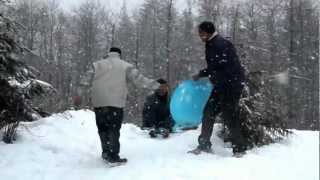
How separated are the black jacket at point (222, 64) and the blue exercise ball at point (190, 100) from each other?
424 mm

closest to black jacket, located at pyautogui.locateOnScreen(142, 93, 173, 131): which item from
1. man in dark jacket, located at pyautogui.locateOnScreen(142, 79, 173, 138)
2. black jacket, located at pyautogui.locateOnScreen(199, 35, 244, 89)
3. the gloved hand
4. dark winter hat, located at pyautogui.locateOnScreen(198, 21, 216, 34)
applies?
man in dark jacket, located at pyautogui.locateOnScreen(142, 79, 173, 138)

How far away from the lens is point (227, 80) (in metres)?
7.06

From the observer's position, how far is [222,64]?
7.02 metres

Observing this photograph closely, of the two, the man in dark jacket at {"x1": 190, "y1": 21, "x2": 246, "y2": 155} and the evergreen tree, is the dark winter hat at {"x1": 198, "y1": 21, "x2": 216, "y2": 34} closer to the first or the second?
the man in dark jacket at {"x1": 190, "y1": 21, "x2": 246, "y2": 155}

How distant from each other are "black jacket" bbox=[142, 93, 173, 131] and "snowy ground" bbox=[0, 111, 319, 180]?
0.62 m

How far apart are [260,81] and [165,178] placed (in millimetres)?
3635

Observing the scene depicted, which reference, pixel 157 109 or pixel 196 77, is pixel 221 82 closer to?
pixel 196 77

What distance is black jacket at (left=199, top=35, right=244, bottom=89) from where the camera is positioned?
7.00m

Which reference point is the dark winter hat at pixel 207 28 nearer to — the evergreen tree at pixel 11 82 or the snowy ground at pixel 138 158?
the snowy ground at pixel 138 158

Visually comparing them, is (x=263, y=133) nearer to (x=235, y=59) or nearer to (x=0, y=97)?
(x=235, y=59)

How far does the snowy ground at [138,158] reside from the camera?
617 centimetres

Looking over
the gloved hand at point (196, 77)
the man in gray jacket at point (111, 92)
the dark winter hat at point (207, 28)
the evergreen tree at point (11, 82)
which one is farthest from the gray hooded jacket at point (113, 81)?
the evergreen tree at point (11, 82)

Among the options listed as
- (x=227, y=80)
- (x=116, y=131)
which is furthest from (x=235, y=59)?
(x=116, y=131)

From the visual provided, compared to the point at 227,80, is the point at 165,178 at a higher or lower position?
lower
